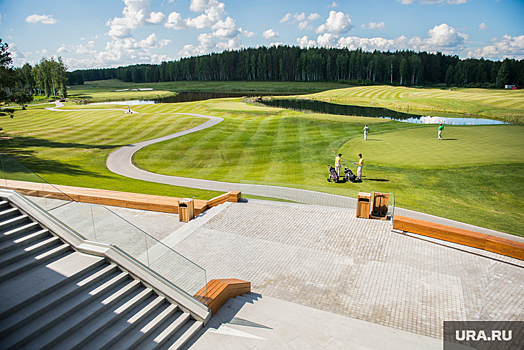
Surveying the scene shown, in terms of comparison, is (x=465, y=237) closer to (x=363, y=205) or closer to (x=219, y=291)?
(x=363, y=205)

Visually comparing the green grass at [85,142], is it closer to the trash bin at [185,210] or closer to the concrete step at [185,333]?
the trash bin at [185,210]

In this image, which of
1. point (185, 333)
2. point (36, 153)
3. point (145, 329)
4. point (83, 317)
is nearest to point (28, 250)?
point (83, 317)

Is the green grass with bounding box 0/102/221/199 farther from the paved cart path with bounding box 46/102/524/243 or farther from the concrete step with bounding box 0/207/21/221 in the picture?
the concrete step with bounding box 0/207/21/221

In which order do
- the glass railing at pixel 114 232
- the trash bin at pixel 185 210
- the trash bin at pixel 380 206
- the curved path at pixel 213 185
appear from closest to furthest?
the glass railing at pixel 114 232 → the trash bin at pixel 380 206 → the trash bin at pixel 185 210 → the curved path at pixel 213 185

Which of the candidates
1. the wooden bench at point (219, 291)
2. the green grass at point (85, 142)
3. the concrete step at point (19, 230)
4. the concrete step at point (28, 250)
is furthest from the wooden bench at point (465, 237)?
the concrete step at point (19, 230)

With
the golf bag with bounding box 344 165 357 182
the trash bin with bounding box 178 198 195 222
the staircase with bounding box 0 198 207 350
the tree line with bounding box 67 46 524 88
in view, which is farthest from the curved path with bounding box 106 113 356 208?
the tree line with bounding box 67 46 524 88
